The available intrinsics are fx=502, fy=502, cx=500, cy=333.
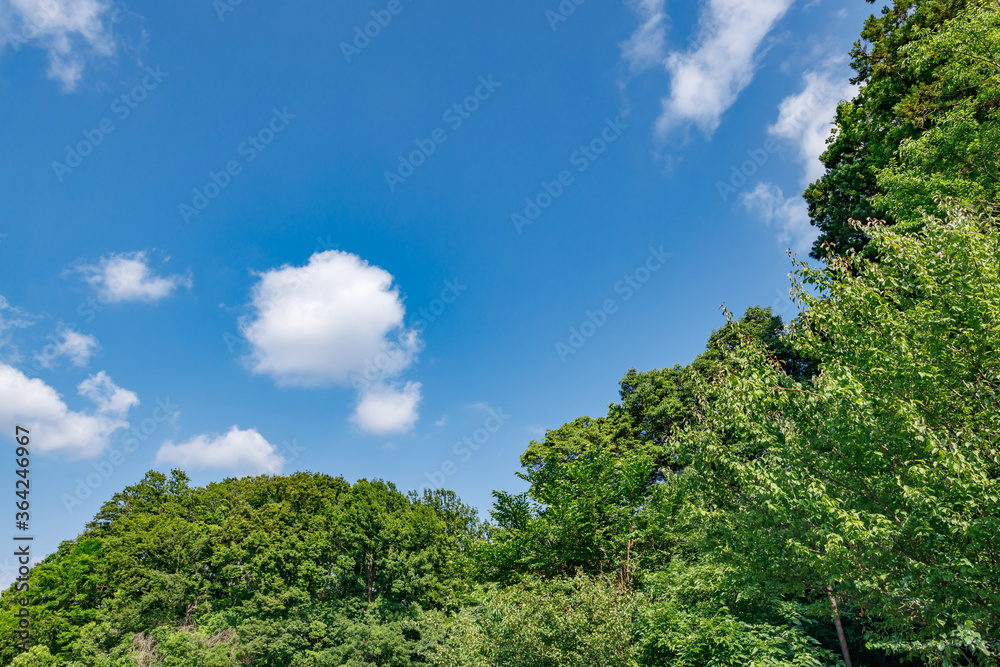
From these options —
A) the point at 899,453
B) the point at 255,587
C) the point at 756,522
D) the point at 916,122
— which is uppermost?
the point at 916,122

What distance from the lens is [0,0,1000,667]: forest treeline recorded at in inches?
273

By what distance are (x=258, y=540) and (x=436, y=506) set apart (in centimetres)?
1349

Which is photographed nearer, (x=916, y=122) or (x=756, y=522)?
(x=756, y=522)

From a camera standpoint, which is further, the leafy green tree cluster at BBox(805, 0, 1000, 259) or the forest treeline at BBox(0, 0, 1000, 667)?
the leafy green tree cluster at BBox(805, 0, 1000, 259)

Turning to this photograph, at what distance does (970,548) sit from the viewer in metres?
6.52

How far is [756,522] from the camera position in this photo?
8711 mm

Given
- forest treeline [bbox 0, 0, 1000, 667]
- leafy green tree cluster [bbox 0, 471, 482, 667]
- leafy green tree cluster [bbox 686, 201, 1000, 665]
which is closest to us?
leafy green tree cluster [bbox 686, 201, 1000, 665]

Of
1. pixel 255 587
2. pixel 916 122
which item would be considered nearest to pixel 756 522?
pixel 916 122

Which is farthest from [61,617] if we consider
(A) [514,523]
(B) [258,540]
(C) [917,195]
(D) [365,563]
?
(C) [917,195]

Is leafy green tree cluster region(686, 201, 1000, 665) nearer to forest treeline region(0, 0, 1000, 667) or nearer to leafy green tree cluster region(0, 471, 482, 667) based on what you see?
forest treeline region(0, 0, 1000, 667)

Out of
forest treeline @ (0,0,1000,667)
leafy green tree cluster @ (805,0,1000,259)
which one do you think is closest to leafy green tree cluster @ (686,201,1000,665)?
forest treeline @ (0,0,1000,667)

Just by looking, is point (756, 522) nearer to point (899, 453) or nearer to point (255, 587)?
point (899, 453)

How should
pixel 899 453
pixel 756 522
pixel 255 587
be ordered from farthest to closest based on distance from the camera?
pixel 255 587, pixel 756 522, pixel 899 453

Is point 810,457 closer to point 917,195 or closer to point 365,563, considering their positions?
point 917,195
